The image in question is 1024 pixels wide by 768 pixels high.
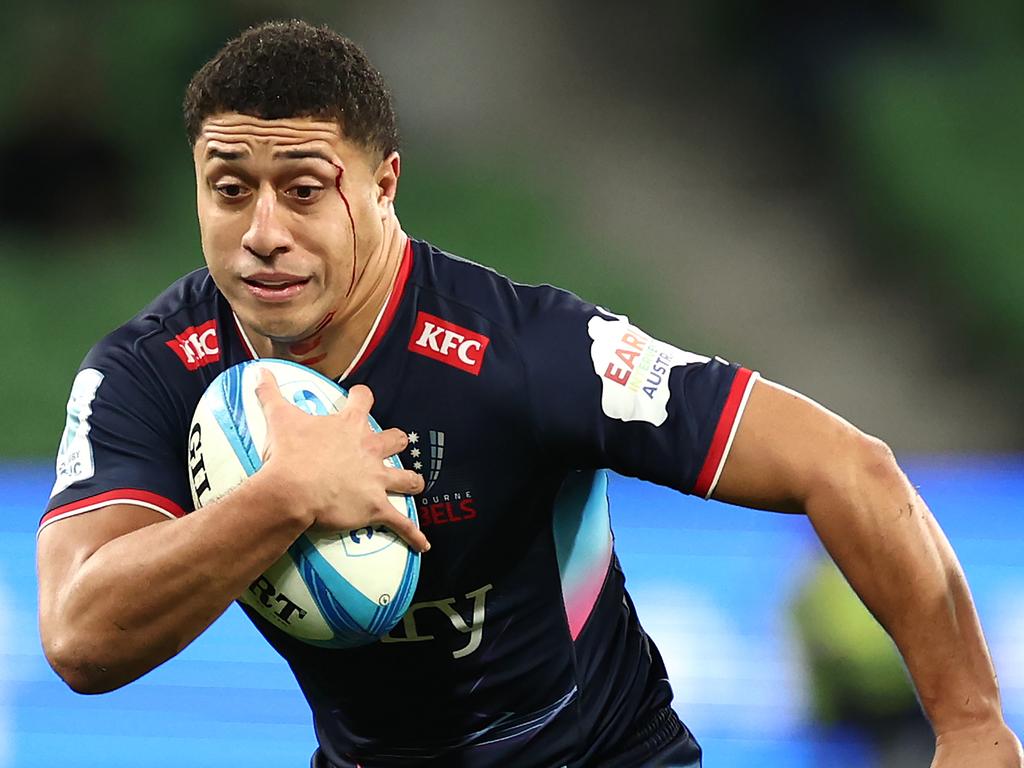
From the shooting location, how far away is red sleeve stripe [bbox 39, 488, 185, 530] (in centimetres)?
253

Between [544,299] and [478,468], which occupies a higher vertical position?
[544,299]

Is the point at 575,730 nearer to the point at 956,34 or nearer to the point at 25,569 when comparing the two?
the point at 25,569

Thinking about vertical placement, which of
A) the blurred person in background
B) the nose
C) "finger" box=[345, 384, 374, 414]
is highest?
the nose

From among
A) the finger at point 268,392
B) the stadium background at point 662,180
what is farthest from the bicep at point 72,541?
the stadium background at point 662,180

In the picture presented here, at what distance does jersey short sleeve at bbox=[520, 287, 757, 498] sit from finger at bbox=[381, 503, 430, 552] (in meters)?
0.28

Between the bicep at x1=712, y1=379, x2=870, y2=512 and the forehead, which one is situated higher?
the forehead

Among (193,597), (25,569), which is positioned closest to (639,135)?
(25,569)

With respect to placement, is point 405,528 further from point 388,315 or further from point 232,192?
point 232,192

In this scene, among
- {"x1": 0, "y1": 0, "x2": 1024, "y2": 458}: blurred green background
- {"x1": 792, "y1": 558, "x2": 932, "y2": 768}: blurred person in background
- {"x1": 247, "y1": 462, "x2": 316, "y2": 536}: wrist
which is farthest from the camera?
{"x1": 0, "y1": 0, "x2": 1024, "y2": 458}: blurred green background

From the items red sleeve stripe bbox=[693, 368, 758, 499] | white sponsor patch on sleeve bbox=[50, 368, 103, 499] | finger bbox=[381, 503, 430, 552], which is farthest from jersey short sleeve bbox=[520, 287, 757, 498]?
Result: white sponsor patch on sleeve bbox=[50, 368, 103, 499]

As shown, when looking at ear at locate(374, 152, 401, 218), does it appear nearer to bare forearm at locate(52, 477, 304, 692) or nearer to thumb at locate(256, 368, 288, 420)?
thumb at locate(256, 368, 288, 420)

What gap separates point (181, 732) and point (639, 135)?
5.00 meters

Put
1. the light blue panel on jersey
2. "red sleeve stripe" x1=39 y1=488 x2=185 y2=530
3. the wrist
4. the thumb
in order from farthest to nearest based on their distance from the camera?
the light blue panel on jersey
"red sleeve stripe" x1=39 y1=488 x2=185 y2=530
the thumb
the wrist

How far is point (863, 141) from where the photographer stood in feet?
27.9
